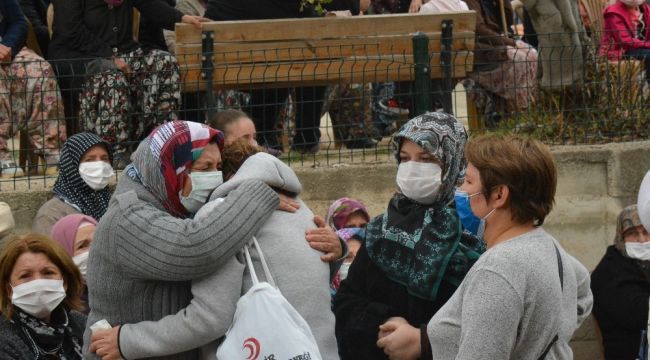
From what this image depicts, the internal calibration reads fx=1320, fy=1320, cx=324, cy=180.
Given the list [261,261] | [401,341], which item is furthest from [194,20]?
[401,341]

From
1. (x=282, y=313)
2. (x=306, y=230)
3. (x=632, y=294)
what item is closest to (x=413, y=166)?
(x=306, y=230)

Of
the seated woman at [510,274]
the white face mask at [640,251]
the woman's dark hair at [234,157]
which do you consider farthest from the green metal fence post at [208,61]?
the seated woman at [510,274]

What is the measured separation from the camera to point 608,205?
8.92 m

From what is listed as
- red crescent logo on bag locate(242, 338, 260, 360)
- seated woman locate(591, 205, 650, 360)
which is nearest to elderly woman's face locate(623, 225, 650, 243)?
seated woman locate(591, 205, 650, 360)

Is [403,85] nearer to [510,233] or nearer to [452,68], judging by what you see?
[452,68]

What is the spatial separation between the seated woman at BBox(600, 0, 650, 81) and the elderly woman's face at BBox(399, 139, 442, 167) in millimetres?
4598

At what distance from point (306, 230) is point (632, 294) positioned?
294cm

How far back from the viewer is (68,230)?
6.83m

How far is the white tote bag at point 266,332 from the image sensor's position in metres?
4.62

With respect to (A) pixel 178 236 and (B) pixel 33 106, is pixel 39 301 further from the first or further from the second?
(B) pixel 33 106

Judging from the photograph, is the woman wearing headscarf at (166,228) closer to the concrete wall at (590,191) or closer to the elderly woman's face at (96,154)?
the elderly woman's face at (96,154)

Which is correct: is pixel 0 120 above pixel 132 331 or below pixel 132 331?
above

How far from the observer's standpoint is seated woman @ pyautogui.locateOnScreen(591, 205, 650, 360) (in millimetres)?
7324

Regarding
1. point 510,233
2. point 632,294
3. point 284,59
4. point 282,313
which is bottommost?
point 632,294
